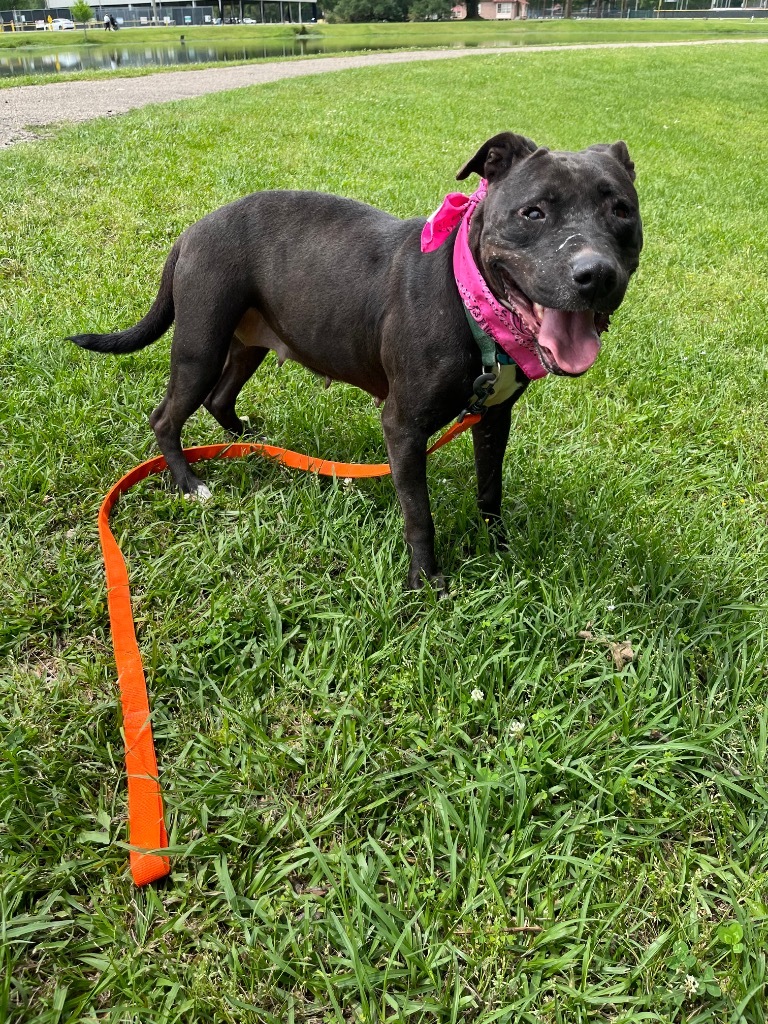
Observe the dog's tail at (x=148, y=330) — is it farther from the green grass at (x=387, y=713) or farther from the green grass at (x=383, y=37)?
the green grass at (x=383, y=37)

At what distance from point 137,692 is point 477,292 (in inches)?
64.8

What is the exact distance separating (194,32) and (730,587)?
62515mm

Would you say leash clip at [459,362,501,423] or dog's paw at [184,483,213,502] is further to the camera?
dog's paw at [184,483,213,502]

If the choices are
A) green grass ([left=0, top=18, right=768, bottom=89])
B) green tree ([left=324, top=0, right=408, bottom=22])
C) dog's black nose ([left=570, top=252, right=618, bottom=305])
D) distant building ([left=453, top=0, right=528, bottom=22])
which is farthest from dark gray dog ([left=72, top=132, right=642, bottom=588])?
distant building ([left=453, top=0, right=528, bottom=22])

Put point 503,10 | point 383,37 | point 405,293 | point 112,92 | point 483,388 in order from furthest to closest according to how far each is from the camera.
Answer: point 503,10
point 383,37
point 112,92
point 405,293
point 483,388

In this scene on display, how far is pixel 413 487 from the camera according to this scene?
8.82 feet

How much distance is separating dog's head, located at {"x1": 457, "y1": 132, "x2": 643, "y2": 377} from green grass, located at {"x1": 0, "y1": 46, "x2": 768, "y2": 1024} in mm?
985

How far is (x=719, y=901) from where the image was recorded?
6.08 ft

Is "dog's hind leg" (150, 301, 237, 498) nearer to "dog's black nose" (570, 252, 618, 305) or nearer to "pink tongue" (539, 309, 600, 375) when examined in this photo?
"pink tongue" (539, 309, 600, 375)

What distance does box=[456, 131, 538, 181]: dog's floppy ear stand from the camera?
231 cm

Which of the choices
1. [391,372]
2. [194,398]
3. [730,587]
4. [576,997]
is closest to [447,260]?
[391,372]

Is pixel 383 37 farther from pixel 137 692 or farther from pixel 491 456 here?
pixel 137 692

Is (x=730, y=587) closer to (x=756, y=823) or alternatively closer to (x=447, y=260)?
(x=756, y=823)

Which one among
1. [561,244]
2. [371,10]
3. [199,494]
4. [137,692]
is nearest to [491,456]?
[561,244]
